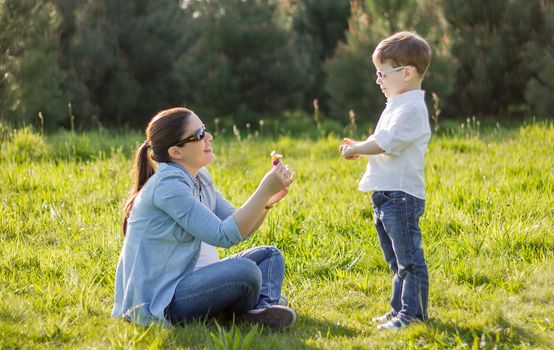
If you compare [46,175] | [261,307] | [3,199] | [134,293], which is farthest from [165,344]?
[46,175]

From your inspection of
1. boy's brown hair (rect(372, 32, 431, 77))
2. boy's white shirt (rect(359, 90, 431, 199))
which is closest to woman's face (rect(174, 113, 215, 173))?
boy's white shirt (rect(359, 90, 431, 199))

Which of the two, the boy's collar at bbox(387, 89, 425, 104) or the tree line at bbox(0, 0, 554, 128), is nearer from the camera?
the boy's collar at bbox(387, 89, 425, 104)

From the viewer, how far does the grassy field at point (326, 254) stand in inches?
141

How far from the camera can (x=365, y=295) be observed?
4301 millimetres

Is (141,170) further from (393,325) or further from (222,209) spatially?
(393,325)

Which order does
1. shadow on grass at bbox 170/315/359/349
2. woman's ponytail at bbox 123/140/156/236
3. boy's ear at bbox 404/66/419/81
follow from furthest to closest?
woman's ponytail at bbox 123/140/156/236
boy's ear at bbox 404/66/419/81
shadow on grass at bbox 170/315/359/349

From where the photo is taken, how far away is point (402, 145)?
3590 mm

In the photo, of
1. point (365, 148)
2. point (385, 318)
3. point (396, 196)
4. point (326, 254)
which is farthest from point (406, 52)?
point (326, 254)

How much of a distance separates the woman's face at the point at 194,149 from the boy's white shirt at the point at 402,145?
846 millimetres

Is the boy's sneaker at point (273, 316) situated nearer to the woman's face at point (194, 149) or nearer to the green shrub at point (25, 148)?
the woman's face at point (194, 149)

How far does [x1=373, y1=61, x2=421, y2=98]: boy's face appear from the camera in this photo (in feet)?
12.0

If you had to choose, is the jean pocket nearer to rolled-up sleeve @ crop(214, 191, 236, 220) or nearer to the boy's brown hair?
the boy's brown hair

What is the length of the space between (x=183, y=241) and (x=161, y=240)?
108 mm

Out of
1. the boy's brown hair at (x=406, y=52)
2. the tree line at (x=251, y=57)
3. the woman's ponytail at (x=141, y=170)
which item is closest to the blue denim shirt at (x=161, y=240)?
the woman's ponytail at (x=141, y=170)
